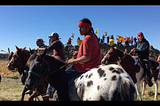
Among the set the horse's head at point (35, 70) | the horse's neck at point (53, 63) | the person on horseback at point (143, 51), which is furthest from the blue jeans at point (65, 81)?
the person on horseback at point (143, 51)

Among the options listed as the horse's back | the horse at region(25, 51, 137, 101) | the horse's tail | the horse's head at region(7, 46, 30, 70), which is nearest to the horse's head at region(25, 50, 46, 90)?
the horse at region(25, 51, 137, 101)

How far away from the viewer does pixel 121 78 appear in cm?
258

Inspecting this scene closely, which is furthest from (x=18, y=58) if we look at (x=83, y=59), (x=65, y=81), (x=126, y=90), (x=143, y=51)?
(x=143, y=51)

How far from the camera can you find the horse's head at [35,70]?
3.26 m

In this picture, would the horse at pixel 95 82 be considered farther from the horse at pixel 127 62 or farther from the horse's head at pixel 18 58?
the horse at pixel 127 62

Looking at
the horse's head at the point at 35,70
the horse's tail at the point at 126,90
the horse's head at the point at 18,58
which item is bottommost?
the horse's tail at the point at 126,90

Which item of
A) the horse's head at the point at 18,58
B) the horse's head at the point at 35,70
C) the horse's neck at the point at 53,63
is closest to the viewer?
the horse's head at the point at 35,70

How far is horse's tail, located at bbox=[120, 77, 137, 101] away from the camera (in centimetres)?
245

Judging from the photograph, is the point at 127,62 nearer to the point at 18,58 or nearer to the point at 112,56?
the point at 112,56

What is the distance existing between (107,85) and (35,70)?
5.41 feet

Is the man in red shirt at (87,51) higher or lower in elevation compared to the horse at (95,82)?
higher

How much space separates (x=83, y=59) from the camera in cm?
329

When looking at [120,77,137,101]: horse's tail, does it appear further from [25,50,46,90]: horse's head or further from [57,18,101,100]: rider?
[25,50,46,90]: horse's head
